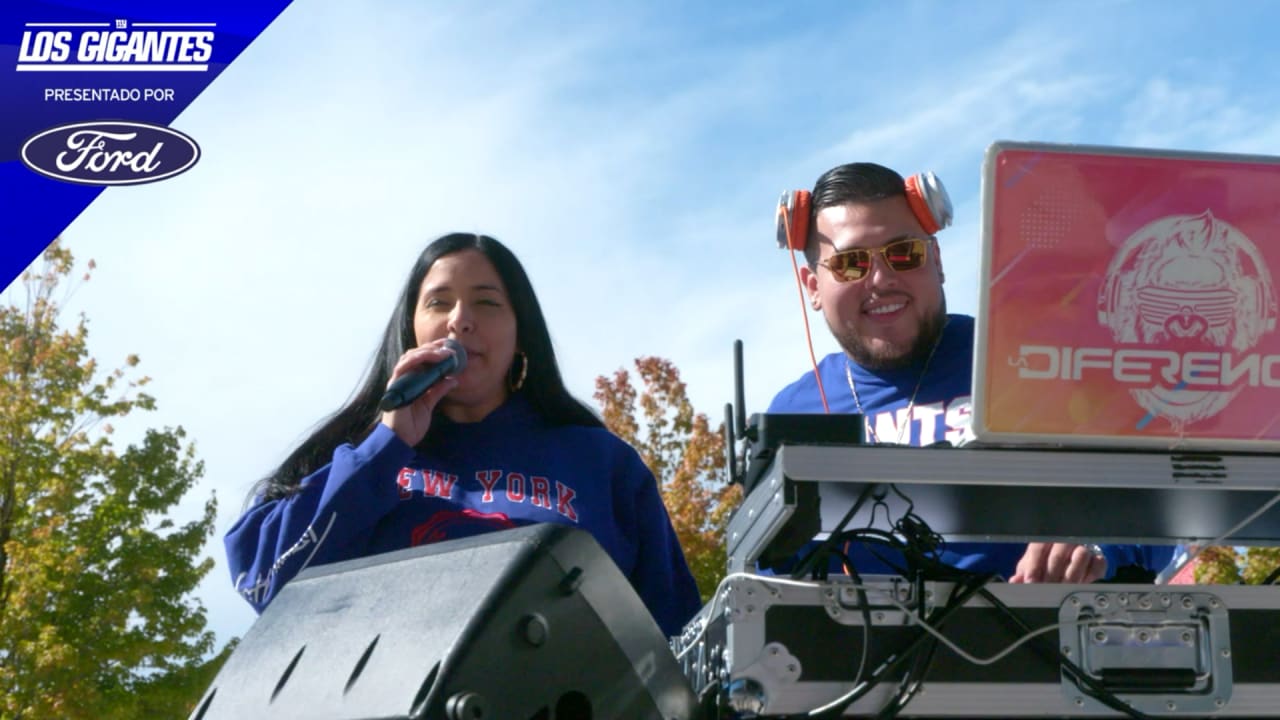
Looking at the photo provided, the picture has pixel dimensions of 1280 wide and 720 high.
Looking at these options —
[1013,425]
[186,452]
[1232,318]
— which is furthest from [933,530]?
[186,452]

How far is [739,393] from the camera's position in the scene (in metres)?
2.32

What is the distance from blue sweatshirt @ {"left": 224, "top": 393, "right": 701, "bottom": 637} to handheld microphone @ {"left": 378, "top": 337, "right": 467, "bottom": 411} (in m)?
0.10

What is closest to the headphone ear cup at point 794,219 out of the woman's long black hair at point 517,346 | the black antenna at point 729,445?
the woman's long black hair at point 517,346

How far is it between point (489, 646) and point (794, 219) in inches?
82.7

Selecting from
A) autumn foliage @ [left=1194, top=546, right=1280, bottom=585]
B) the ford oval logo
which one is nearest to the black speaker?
autumn foliage @ [left=1194, top=546, right=1280, bottom=585]

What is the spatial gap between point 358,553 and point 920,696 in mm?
1582

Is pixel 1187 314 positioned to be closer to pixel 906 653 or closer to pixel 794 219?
pixel 906 653

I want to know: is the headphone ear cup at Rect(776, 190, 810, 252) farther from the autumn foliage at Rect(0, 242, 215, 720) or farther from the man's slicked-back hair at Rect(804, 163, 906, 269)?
the autumn foliage at Rect(0, 242, 215, 720)

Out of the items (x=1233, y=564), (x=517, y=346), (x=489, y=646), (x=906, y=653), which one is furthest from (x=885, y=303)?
(x=1233, y=564)

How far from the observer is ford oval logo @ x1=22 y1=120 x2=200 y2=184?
39.9 ft

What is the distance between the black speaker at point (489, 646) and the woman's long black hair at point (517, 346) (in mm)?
1378

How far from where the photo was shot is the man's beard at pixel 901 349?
11.7ft

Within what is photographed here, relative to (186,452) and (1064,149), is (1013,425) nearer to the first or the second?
(1064,149)

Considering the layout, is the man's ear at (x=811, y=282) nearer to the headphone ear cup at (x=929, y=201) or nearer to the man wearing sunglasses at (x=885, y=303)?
the man wearing sunglasses at (x=885, y=303)
